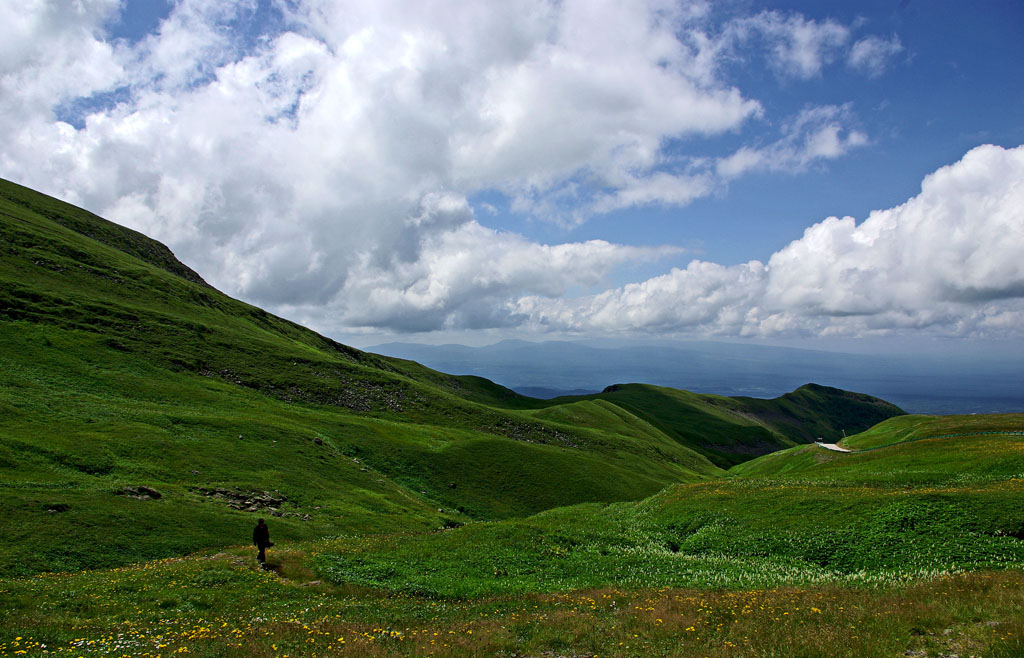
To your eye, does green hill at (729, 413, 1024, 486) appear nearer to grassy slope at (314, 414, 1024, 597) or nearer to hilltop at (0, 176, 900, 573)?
grassy slope at (314, 414, 1024, 597)

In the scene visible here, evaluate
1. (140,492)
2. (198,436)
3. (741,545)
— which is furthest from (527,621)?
(198,436)

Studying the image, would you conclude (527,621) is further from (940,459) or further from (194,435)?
(194,435)

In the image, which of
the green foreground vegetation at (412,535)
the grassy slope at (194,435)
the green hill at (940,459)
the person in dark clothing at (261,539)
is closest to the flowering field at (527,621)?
the green foreground vegetation at (412,535)

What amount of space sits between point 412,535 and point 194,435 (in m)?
33.2

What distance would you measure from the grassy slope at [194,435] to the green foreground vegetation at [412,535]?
354mm

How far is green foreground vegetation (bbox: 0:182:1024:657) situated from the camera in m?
13.2

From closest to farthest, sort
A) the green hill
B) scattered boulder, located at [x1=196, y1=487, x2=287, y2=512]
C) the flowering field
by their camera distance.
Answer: the flowering field
the green hill
scattered boulder, located at [x1=196, y1=487, x2=287, y2=512]

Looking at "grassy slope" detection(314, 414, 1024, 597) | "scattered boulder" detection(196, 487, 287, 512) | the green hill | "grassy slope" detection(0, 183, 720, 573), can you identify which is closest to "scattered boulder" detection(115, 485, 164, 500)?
"grassy slope" detection(0, 183, 720, 573)

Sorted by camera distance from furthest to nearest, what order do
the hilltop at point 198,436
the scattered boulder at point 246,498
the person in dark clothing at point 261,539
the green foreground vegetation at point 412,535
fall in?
1. the scattered boulder at point 246,498
2. the hilltop at point 198,436
3. the person in dark clothing at point 261,539
4. the green foreground vegetation at point 412,535

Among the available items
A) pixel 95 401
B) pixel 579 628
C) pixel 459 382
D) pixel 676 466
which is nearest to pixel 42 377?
pixel 95 401

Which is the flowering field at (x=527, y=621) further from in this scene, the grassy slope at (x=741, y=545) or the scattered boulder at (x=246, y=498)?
the scattered boulder at (x=246, y=498)

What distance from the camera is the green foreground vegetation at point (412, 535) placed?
1322cm

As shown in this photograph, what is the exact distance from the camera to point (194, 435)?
50.9m

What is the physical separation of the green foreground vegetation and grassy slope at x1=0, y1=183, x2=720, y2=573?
35 cm
